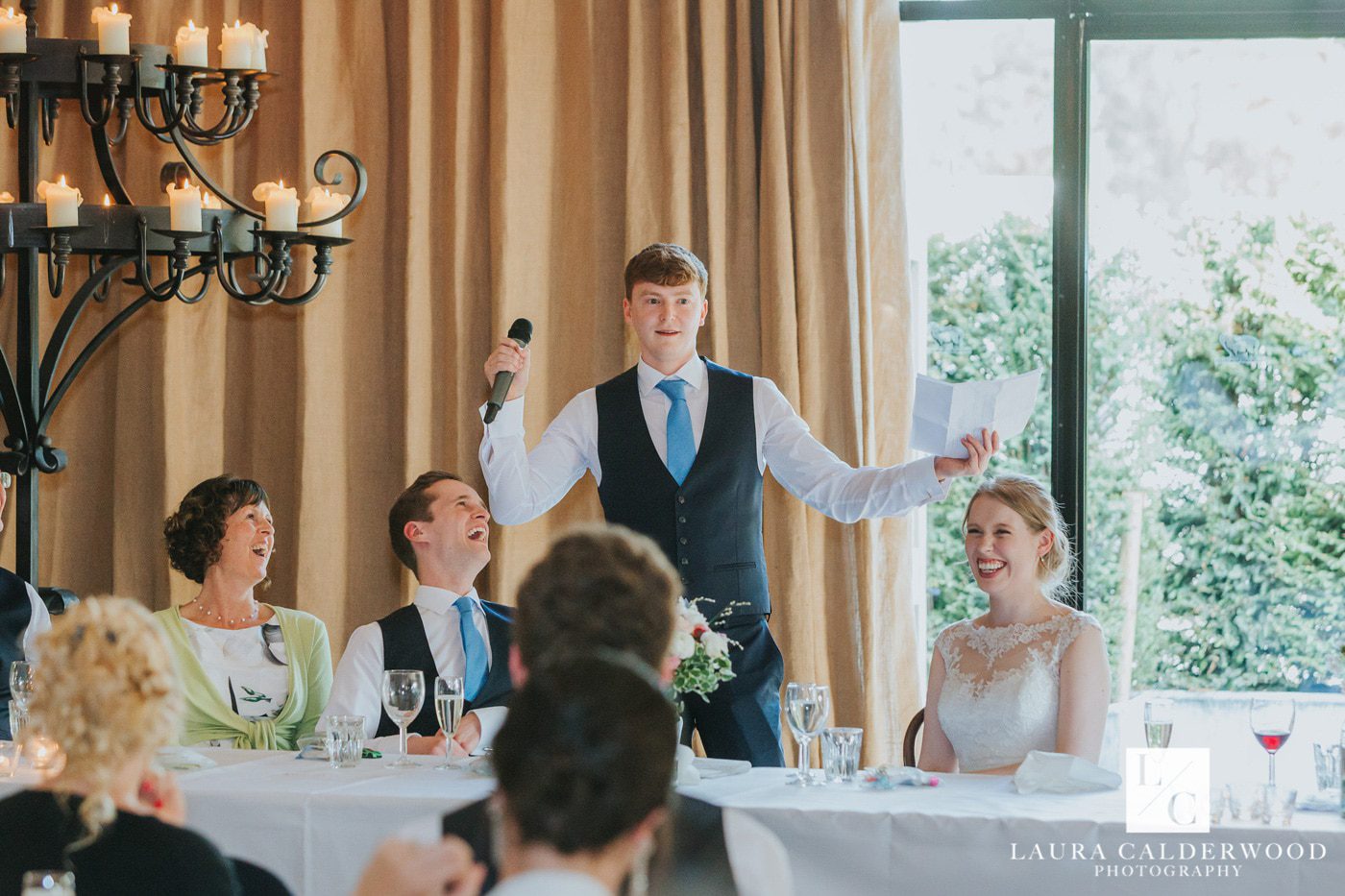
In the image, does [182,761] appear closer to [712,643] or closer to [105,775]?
[712,643]

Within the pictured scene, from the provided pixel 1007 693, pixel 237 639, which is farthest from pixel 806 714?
pixel 237 639

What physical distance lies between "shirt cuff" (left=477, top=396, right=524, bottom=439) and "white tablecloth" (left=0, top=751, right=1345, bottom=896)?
1054 millimetres

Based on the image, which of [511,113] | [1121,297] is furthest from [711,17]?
[1121,297]

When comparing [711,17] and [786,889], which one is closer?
[786,889]

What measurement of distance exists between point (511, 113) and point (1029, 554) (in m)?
1.88

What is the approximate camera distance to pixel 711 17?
3.78 metres

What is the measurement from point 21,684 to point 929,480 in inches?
72.4

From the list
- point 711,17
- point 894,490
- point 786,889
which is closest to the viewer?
point 786,889

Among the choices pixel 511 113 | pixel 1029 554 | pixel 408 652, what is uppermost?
pixel 511 113

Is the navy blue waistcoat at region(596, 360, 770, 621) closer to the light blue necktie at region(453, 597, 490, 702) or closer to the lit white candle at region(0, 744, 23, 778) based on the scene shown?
the light blue necktie at region(453, 597, 490, 702)

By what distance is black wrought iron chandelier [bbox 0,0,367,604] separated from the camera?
3.11 meters

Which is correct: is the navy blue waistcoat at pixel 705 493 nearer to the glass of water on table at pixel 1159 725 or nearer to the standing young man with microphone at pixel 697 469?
the standing young man with microphone at pixel 697 469

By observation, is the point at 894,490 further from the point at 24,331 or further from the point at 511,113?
the point at 24,331

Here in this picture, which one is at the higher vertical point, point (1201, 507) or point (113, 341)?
point (113, 341)
